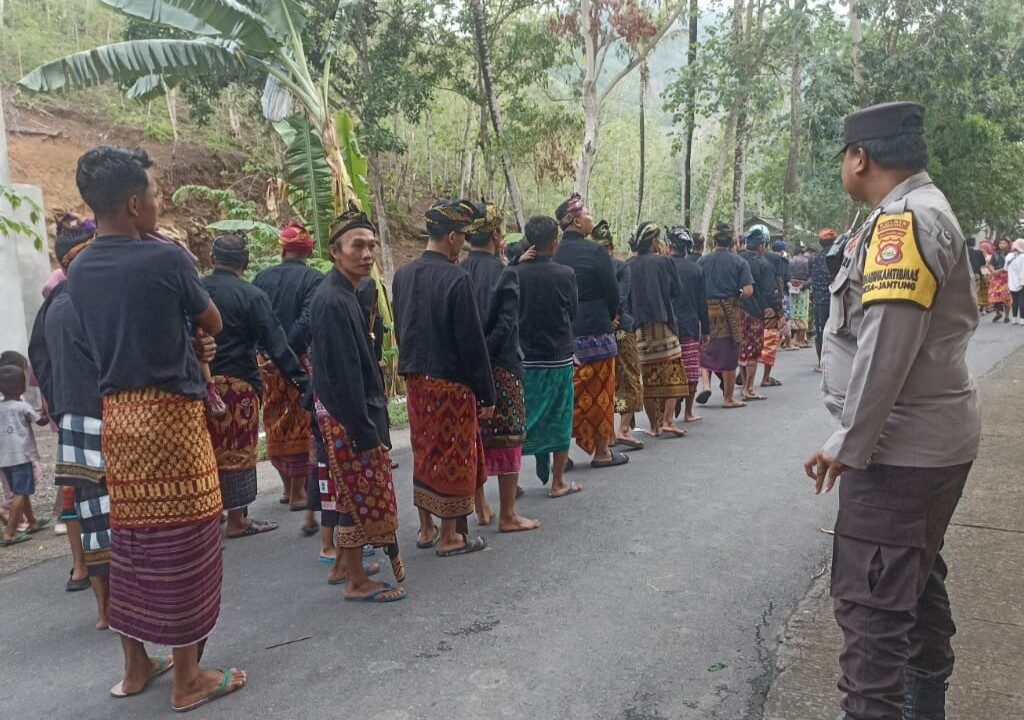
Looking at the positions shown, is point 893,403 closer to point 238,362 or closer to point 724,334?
point 238,362

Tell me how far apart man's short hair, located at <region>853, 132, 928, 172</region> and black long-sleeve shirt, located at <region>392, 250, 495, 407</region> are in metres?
2.43

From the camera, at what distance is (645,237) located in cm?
782

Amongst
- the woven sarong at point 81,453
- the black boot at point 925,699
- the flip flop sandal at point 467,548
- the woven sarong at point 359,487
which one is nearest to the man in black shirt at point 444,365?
the flip flop sandal at point 467,548

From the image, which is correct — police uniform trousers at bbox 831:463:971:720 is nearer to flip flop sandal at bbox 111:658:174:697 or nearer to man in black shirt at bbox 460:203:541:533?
flip flop sandal at bbox 111:658:174:697

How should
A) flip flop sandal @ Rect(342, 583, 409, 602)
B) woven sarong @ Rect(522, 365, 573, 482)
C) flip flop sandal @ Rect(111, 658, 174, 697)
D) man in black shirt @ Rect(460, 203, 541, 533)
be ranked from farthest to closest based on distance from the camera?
1. woven sarong @ Rect(522, 365, 573, 482)
2. man in black shirt @ Rect(460, 203, 541, 533)
3. flip flop sandal @ Rect(342, 583, 409, 602)
4. flip flop sandal @ Rect(111, 658, 174, 697)

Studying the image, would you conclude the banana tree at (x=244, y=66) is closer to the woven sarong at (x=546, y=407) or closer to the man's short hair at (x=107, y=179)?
the woven sarong at (x=546, y=407)

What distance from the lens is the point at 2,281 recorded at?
8180mm

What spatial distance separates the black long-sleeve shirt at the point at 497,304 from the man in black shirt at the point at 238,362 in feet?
3.97

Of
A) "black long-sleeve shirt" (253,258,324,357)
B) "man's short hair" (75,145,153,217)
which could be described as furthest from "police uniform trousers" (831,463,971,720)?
"black long-sleeve shirt" (253,258,324,357)

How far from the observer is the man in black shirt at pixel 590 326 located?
6531 mm

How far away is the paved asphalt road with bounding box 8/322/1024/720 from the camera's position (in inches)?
126

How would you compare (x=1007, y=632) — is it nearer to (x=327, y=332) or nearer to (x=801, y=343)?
(x=327, y=332)

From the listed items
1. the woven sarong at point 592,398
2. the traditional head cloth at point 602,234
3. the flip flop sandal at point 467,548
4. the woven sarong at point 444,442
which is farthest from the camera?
the traditional head cloth at point 602,234

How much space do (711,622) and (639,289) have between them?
4.56 meters
